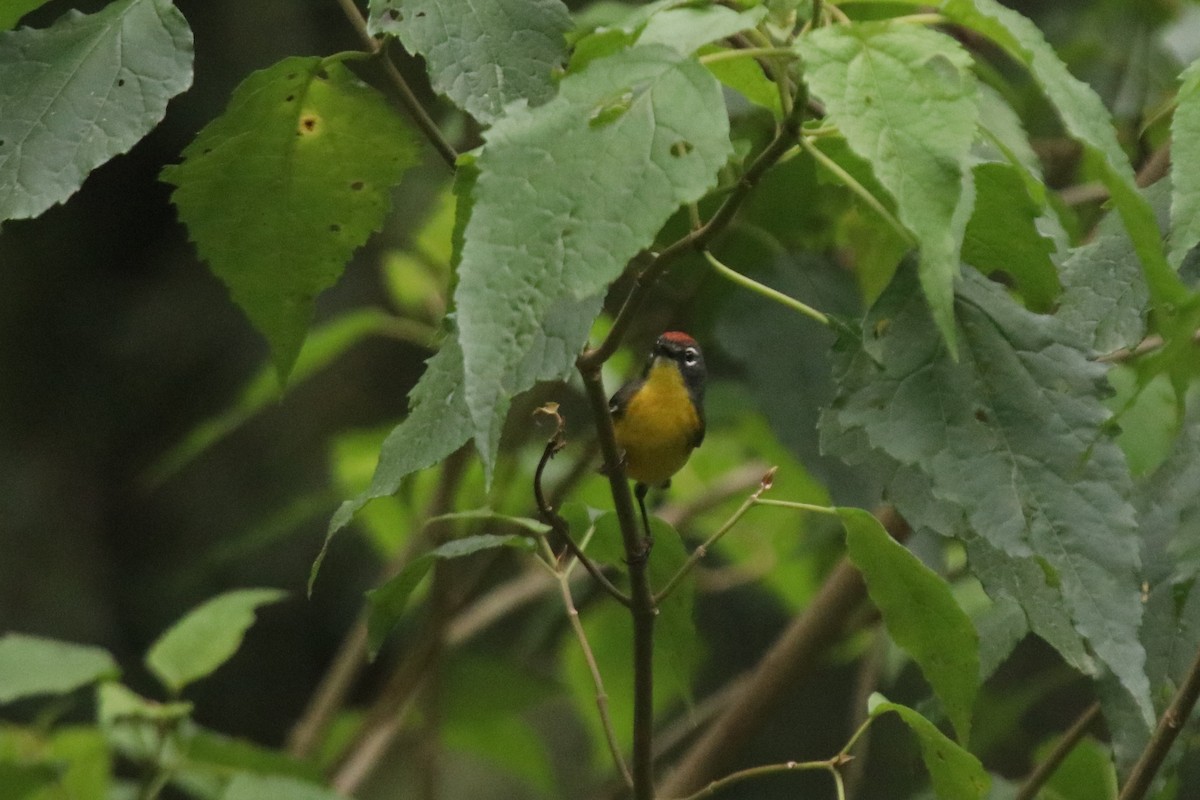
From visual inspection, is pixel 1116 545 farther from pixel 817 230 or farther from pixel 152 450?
pixel 152 450

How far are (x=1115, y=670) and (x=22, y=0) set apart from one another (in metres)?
0.67

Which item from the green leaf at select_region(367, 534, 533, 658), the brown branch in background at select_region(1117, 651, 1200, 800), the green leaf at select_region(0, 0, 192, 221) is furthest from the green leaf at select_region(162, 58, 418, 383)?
the brown branch in background at select_region(1117, 651, 1200, 800)

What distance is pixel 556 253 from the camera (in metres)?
0.52

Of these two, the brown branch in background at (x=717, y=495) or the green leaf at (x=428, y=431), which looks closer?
the green leaf at (x=428, y=431)

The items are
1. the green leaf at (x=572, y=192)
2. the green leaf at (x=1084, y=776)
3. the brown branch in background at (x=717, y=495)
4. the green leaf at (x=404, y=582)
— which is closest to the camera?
the green leaf at (x=572, y=192)

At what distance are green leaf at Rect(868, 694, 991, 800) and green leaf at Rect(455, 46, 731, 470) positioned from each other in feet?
1.09

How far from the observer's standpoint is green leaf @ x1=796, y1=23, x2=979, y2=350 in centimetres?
54

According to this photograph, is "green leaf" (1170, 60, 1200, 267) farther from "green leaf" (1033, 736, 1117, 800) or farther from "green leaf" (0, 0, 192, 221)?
"green leaf" (1033, 736, 1117, 800)

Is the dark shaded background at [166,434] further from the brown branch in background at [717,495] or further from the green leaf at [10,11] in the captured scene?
the green leaf at [10,11]

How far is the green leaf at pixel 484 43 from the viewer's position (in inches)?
27.5

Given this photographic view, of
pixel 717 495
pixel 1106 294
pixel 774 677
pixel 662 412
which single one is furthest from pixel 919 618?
pixel 717 495

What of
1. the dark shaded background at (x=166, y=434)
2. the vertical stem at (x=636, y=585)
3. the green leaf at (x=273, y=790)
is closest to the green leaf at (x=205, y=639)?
the green leaf at (x=273, y=790)

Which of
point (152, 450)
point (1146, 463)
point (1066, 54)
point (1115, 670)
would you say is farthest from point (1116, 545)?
point (152, 450)

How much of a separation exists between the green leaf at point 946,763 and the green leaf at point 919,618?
0.02 m
